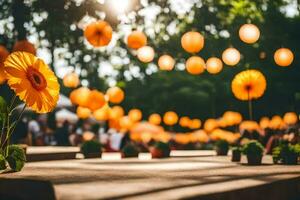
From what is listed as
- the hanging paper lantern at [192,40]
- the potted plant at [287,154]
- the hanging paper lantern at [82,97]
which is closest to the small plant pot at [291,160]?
the potted plant at [287,154]

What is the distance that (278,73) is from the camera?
25172mm

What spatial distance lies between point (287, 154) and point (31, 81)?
5727mm

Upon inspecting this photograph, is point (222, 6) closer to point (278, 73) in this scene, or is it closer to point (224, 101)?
point (278, 73)

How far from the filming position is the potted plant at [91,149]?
12611 mm

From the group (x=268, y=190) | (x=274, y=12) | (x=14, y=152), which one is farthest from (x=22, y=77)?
(x=274, y=12)

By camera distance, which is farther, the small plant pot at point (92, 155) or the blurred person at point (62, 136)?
the blurred person at point (62, 136)

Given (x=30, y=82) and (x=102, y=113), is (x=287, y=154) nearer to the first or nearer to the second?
(x=30, y=82)

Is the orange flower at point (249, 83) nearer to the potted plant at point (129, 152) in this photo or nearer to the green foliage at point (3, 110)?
the potted plant at point (129, 152)

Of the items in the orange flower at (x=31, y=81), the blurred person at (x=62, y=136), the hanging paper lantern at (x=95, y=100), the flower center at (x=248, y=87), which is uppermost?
the hanging paper lantern at (x=95, y=100)

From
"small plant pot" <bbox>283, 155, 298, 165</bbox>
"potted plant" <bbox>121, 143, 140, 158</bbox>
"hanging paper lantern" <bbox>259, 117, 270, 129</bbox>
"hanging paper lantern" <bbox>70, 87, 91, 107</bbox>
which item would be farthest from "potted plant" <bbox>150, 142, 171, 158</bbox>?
"hanging paper lantern" <bbox>259, 117, 270, 129</bbox>

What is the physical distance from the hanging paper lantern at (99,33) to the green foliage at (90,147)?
3383 millimetres

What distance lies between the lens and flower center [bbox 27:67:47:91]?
6156 millimetres

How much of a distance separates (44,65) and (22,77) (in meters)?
0.51

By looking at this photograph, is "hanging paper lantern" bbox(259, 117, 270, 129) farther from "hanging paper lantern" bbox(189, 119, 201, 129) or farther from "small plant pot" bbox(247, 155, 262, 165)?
"small plant pot" bbox(247, 155, 262, 165)
